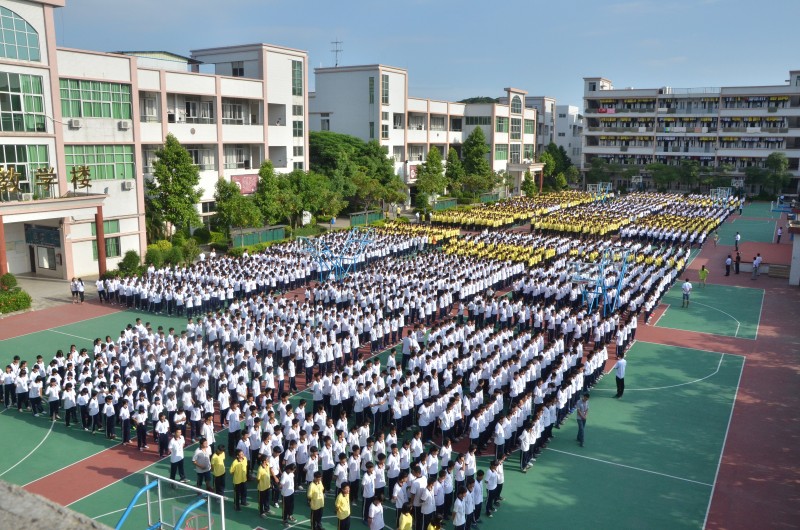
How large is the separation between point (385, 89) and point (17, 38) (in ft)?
93.9

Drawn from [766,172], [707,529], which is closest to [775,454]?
[707,529]

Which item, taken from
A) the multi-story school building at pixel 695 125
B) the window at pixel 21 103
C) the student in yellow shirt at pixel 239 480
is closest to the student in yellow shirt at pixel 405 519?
the student in yellow shirt at pixel 239 480

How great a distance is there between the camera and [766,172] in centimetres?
6091

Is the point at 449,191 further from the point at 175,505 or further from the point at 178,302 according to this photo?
the point at 175,505

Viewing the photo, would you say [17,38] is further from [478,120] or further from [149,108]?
[478,120]

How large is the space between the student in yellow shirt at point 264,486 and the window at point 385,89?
4201 centimetres

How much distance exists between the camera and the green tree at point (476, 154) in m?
54.9

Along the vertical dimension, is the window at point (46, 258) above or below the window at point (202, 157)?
below

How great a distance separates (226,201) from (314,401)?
2081 cm

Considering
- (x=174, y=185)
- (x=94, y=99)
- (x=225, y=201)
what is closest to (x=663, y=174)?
(x=225, y=201)

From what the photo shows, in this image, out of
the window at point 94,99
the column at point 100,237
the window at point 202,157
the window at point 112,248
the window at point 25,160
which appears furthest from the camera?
the window at point 202,157

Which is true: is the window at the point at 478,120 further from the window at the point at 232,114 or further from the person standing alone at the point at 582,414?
the person standing alone at the point at 582,414

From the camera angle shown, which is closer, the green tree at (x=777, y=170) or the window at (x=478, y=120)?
the window at (x=478, y=120)

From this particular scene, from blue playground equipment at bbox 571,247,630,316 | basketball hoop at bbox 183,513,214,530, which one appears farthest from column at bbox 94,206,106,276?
basketball hoop at bbox 183,513,214,530
